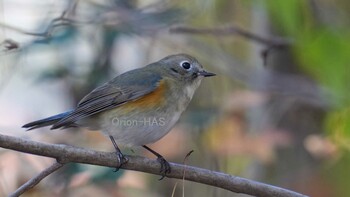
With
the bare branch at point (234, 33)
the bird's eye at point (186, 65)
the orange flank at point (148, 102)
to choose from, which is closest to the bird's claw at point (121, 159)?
the orange flank at point (148, 102)

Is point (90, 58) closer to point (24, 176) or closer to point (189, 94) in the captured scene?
point (24, 176)

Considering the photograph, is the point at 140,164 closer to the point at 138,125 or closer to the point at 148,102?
the point at 138,125

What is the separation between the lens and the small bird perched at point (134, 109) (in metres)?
3.91

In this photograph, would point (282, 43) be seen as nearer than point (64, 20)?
No

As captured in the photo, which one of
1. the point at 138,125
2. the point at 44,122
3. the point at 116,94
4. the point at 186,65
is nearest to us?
the point at 44,122

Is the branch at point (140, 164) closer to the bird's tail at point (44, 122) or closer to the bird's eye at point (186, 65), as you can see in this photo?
the bird's tail at point (44, 122)

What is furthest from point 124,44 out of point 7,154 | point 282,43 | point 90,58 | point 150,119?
point 150,119

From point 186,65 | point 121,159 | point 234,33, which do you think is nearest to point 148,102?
point 186,65

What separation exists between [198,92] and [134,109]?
6.71 feet

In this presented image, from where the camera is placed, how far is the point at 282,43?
5500 millimetres

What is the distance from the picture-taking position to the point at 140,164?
3.48 m

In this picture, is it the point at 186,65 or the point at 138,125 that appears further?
the point at 186,65

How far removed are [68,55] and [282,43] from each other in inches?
62.7

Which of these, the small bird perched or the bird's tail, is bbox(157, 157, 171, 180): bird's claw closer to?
the small bird perched
